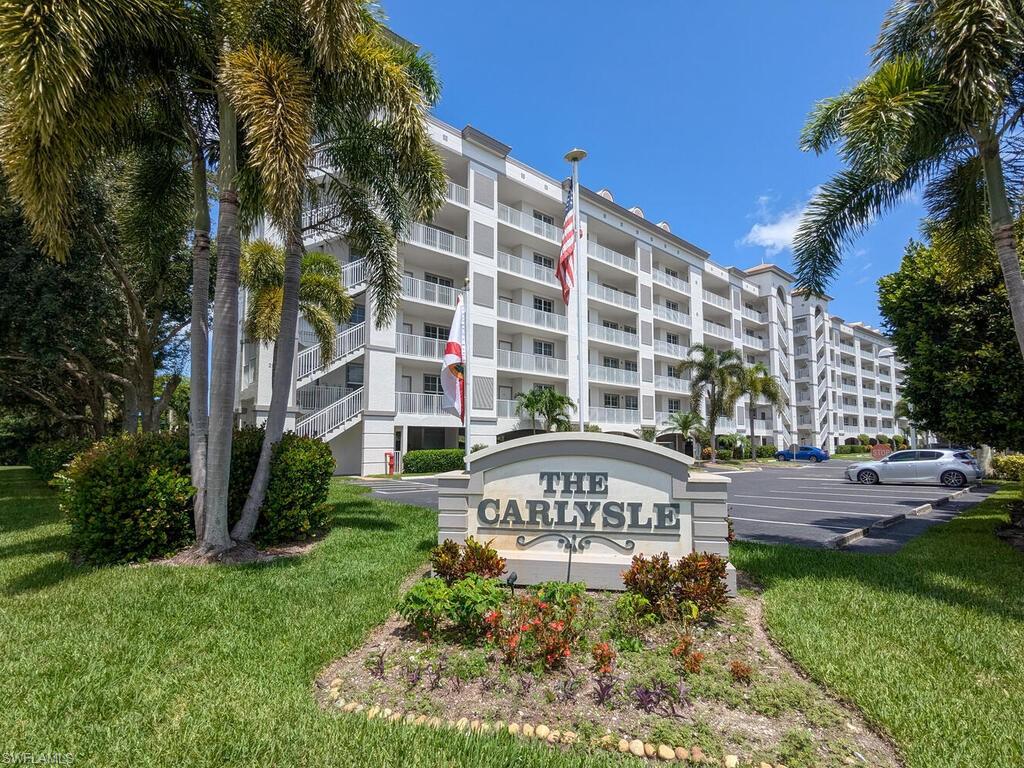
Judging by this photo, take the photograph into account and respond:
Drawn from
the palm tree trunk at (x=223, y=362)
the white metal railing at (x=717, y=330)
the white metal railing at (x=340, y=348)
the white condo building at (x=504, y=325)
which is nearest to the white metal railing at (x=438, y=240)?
the white condo building at (x=504, y=325)

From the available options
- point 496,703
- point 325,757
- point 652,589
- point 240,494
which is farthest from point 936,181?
point 240,494

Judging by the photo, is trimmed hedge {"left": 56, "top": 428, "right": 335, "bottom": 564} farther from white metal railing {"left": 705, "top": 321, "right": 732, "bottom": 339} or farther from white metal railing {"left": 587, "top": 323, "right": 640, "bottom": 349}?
white metal railing {"left": 705, "top": 321, "right": 732, "bottom": 339}

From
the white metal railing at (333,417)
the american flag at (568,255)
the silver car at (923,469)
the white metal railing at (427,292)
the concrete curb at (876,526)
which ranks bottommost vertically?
the concrete curb at (876,526)

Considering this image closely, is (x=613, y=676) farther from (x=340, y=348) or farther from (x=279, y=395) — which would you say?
(x=340, y=348)

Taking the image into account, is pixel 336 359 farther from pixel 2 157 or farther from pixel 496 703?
pixel 496 703

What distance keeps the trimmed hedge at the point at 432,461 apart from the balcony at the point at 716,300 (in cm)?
2816

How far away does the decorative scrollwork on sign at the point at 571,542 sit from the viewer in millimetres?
5812

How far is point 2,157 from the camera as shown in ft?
19.5

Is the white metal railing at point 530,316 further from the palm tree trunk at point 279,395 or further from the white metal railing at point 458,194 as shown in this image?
the palm tree trunk at point 279,395

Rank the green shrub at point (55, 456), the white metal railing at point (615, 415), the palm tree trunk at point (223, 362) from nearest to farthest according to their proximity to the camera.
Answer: the palm tree trunk at point (223, 362) → the green shrub at point (55, 456) → the white metal railing at point (615, 415)

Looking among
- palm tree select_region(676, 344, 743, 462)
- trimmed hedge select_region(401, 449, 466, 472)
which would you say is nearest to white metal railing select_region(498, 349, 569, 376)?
trimmed hedge select_region(401, 449, 466, 472)

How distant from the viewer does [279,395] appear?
865 centimetres

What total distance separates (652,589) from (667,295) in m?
37.6

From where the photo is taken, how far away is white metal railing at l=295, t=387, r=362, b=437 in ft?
67.8
